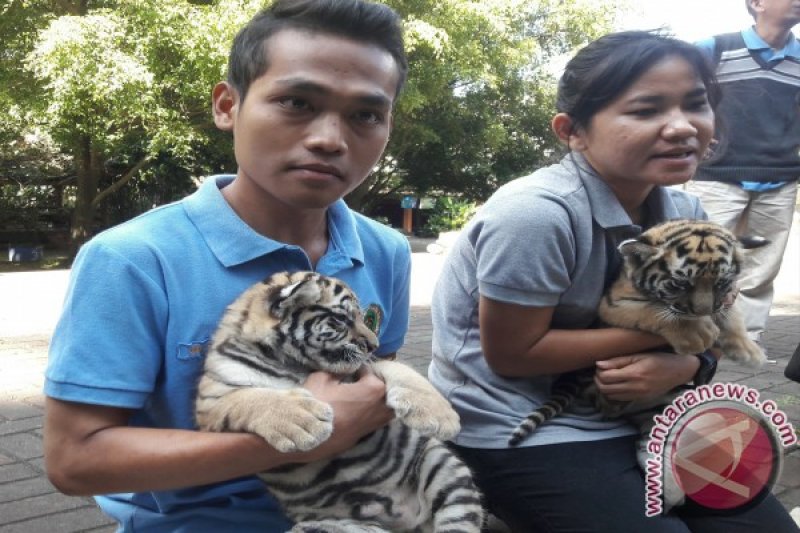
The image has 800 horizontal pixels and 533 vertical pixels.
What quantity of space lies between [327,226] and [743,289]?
5077 millimetres

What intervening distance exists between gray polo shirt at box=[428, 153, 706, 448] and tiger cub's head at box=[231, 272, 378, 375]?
0.67 metres

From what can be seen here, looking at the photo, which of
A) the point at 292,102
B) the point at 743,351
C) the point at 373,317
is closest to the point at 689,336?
the point at 743,351

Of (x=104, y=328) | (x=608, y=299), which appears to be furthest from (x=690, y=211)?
(x=104, y=328)

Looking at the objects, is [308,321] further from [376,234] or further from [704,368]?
[704,368]

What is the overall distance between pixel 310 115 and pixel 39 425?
416 cm

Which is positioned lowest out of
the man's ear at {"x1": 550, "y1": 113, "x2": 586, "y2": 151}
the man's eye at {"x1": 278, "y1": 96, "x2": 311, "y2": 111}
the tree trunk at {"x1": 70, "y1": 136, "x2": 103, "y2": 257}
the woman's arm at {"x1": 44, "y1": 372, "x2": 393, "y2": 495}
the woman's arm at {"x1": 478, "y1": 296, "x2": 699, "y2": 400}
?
the tree trunk at {"x1": 70, "y1": 136, "x2": 103, "y2": 257}

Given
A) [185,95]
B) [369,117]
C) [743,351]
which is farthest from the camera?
[185,95]

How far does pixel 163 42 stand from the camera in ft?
53.4

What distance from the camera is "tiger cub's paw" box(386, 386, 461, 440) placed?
6.95ft

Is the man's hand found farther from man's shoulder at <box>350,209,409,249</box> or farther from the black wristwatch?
the black wristwatch

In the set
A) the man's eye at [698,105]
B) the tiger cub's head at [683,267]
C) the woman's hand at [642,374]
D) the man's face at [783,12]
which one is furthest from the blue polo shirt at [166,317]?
the man's face at [783,12]

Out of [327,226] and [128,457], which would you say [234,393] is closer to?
[128,457]

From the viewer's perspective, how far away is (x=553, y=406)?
2.84 meters

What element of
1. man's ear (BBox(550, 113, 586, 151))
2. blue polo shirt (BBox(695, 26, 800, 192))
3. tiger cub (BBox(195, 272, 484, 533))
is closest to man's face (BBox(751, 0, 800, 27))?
blue polo shirt (BBox(695, 26, 800, 192))
